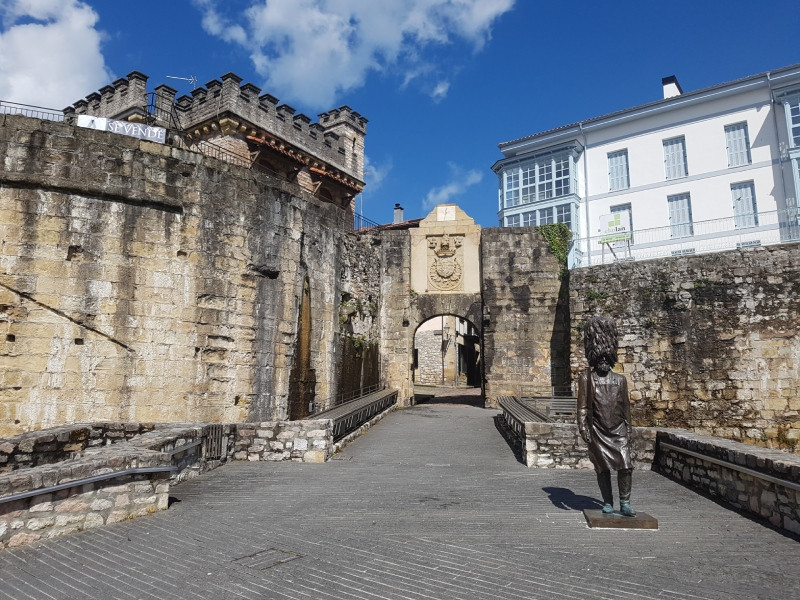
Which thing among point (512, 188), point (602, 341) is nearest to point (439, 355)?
point (512, 188)

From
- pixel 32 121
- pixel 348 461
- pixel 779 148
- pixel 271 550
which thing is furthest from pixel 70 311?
pixel 779 148

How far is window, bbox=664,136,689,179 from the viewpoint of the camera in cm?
2431

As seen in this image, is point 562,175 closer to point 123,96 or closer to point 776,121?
point 776,121

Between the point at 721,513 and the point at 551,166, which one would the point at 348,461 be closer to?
the point at 721,513

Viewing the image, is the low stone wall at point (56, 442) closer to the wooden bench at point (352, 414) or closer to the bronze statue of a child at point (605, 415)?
the wooden bench at point (352, 414)

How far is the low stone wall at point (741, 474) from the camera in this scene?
4.56 m

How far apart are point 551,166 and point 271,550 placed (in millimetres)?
25055

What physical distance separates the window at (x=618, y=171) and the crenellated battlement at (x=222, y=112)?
14046 millimetres

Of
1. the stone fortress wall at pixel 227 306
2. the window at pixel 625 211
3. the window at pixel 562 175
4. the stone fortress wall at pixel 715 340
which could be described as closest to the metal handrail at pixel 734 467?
the stone fortress wall at pixel 715 340

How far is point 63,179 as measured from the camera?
1002 centimetres

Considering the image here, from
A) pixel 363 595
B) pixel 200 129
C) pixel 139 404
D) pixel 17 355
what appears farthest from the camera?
pixel 200 129

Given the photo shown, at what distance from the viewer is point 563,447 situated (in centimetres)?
772

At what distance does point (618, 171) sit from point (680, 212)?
349cm

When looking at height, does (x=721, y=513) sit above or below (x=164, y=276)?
below
